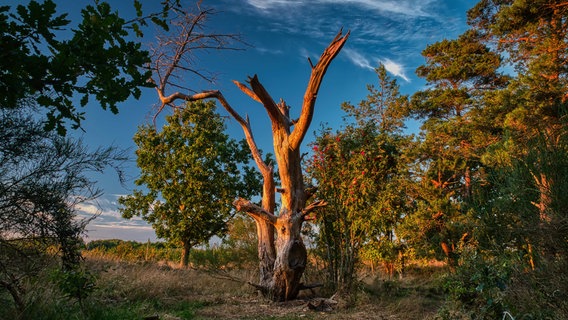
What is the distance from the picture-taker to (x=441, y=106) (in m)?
18.3

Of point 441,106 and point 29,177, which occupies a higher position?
point 441,106

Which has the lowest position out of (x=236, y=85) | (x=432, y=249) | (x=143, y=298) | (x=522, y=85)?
(x=143, y=298)

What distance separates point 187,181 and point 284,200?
34.4 ft

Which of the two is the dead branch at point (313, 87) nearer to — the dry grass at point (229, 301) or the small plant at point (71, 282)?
the dry grass at point (229, 301)

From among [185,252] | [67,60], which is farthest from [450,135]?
[67,60]

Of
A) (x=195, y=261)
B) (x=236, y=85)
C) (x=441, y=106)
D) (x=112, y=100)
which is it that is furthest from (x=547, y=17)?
(x=195, y=261)

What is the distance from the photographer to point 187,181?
18.4 metres

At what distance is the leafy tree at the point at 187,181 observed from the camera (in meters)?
18.1

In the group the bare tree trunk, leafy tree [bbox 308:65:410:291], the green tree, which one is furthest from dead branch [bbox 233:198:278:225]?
the bare tree trunk

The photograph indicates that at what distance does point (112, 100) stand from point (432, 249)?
1436 cm

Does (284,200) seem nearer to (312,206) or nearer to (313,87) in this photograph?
(312,206)

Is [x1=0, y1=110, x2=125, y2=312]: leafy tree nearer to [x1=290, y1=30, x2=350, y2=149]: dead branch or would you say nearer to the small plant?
the small plant

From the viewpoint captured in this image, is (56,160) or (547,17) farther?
(547,17)

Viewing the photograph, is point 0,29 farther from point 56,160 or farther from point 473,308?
point 473,308
